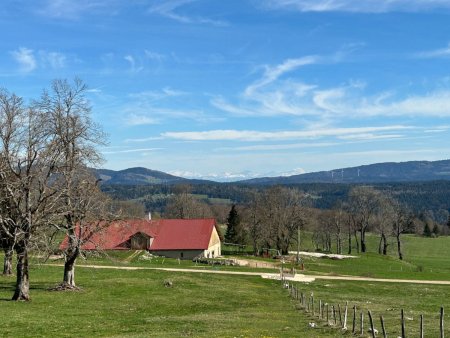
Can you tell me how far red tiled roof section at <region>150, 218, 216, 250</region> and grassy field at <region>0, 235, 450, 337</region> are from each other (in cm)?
2114

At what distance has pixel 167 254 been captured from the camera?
93.5 meters

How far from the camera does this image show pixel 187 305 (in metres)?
40.8

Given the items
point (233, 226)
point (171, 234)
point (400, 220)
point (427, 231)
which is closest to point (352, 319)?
point (171, 234)

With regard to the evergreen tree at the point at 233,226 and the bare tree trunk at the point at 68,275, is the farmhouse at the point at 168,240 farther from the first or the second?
the bare tree trunk at the point at 68,275

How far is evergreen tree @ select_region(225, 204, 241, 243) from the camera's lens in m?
128

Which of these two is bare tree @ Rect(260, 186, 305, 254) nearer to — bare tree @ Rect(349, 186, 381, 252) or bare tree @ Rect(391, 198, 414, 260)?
bare tree @ Rect(349, 186, 381, 252)

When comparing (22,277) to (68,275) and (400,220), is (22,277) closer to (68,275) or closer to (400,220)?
(68,275)

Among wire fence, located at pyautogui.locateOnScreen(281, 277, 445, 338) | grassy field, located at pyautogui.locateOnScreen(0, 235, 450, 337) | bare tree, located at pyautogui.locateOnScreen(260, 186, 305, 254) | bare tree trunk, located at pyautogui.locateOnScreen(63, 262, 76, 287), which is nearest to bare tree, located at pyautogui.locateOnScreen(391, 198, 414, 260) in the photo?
bare tree, located at pyautogui.locateOnScreen(260, 186, 305, 254)

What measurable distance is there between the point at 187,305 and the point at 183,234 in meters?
55.4

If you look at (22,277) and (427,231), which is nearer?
(22,277)

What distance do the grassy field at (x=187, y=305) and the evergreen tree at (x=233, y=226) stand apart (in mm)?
55924

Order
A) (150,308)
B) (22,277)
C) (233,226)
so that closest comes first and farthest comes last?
(22,277)
(150,308)
(233,226)

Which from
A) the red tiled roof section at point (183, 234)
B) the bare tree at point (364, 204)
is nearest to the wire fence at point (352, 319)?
the red tiled roof section at point (183, 234)

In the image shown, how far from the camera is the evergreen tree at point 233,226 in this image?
419 feet
